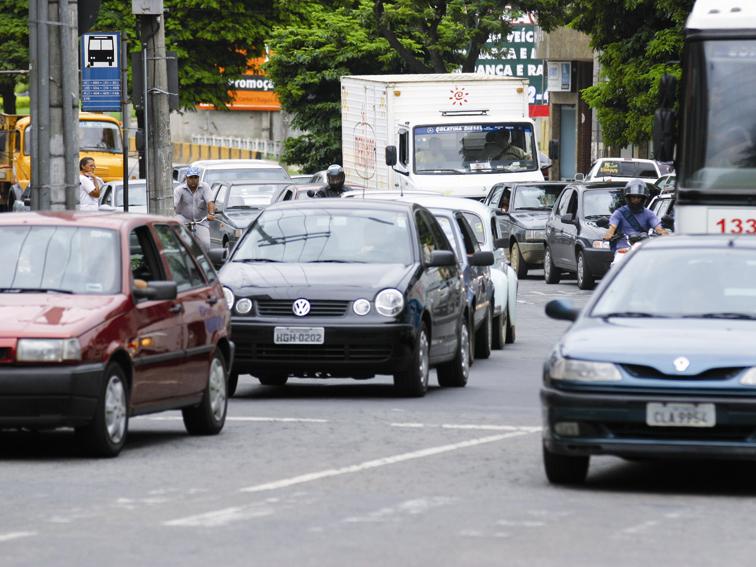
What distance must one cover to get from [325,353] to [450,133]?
2261cm

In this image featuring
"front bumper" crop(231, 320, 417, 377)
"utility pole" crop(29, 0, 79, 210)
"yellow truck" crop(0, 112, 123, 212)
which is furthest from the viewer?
"yellow truck" crop(0, 112, 123, 212)

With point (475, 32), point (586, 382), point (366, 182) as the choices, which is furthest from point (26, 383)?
point (475, 32)

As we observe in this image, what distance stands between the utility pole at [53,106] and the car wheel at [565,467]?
924 centimetres

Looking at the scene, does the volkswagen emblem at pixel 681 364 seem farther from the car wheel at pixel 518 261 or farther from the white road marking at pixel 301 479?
the car wheel at pixel 518 261

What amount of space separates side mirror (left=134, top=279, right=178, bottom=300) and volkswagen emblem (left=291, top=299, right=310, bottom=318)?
3.39m

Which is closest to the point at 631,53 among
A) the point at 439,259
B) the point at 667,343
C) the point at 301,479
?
the point at 439,259

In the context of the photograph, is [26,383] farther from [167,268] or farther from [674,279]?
[674,279]

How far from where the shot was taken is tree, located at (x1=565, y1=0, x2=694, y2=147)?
38844 mm

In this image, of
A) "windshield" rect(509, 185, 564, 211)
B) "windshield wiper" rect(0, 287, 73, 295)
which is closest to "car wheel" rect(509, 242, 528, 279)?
"windshield" rect(509, 185, 564, 211)

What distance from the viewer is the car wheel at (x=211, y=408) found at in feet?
44.1

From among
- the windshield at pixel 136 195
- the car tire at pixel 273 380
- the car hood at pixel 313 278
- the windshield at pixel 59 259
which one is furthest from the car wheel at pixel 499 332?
the windshield at pixel 136 195

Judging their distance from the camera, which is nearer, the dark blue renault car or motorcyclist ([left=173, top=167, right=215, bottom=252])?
the dark blue renault car

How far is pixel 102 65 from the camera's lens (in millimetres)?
25250

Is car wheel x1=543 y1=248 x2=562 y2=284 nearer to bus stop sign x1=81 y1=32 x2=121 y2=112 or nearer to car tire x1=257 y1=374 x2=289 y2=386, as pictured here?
bus stop sign x1=81 y1=32 x2=121 y2=112
